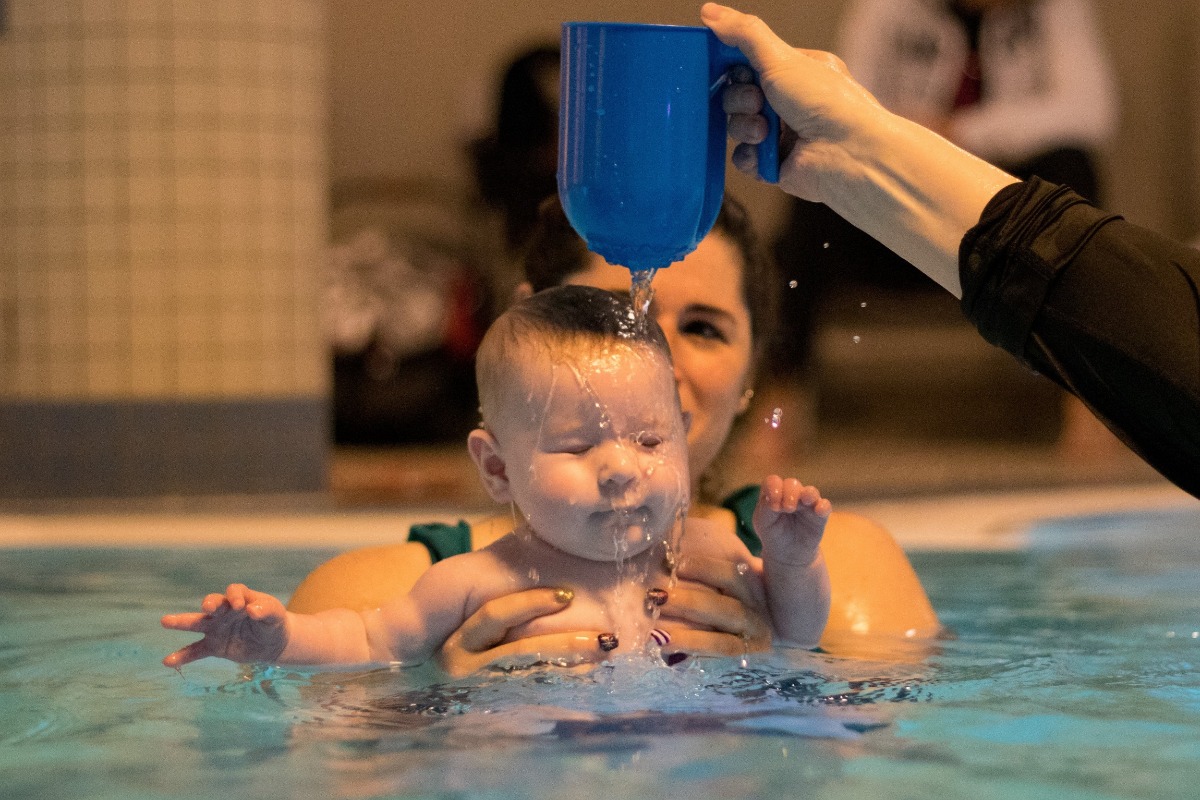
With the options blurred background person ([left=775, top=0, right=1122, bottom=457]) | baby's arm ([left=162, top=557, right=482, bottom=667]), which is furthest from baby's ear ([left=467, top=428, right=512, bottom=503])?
blurred background person ([left=775, top=0, right=1122, bottom=457])

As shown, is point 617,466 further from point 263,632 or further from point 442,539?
point 442,539

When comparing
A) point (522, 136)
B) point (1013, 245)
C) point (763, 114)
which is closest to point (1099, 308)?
point (1013, 245)

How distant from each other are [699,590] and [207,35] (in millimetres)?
3873

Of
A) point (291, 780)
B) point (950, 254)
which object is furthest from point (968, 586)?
point (291, 780)

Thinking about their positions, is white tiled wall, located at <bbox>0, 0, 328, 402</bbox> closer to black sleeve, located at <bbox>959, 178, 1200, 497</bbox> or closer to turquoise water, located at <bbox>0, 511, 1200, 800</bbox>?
turquoise water, located at <bbox>0, 511, 1200, 800</bbox>

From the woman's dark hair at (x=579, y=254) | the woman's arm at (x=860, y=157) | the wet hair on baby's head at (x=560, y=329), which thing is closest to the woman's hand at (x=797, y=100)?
the woman's arm at (x=860, y=157)

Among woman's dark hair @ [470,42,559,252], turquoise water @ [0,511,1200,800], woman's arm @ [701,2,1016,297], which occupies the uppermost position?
woman's dark hair @ [470,42,559,252]

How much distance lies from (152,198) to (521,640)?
12.3 feet

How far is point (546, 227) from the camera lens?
2945 mm

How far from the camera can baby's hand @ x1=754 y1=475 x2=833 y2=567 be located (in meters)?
2.21

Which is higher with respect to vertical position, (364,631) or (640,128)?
(640,128)

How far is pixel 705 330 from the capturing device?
2.70m

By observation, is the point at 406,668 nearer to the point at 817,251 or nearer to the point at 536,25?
the point at 817,251

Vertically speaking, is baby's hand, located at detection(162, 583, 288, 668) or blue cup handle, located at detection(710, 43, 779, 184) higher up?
blue cup handle, located at detection(710, 43, 779, 184)
